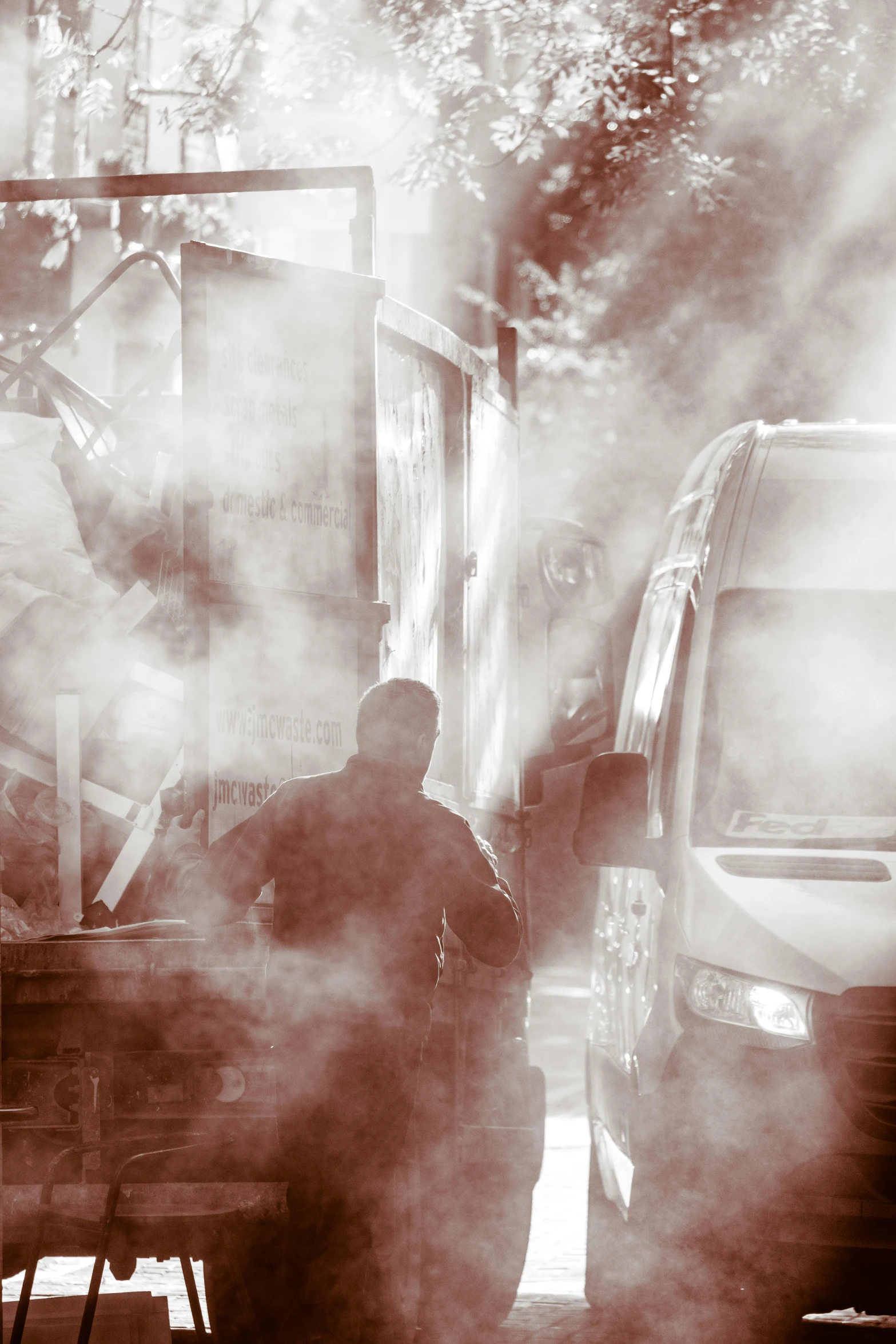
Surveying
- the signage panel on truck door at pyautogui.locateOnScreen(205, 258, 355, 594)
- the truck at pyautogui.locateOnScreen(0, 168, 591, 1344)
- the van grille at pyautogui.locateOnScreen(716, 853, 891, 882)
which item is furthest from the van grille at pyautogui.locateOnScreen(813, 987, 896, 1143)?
the signage panel on truck door at pyautogui.locateOnScreen(205, 258, 355, 594)

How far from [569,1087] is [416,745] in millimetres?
9207

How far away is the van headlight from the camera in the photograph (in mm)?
4855

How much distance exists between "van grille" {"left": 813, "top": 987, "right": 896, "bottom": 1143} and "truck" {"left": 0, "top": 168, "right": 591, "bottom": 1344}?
1.05 metres

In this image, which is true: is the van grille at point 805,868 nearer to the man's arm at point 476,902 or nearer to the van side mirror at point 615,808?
the van side mirror at point 615,808

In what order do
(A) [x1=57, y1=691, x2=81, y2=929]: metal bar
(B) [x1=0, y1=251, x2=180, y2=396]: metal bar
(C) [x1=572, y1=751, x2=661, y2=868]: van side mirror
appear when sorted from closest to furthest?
(A) [x1=57, y1=691, x2=81, y2=929]: metal bar
(C) [x1=572, y1=751, x2=661, y2=868]: van side mirror
(B) [x1=0, y1=251, x2=180, y2=396]: metal bar

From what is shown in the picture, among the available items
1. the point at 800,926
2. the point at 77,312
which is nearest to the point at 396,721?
the point at 800,926

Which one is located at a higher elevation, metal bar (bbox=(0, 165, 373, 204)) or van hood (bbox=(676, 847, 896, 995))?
metal bar (bbox=(0, 165, 373, 204))

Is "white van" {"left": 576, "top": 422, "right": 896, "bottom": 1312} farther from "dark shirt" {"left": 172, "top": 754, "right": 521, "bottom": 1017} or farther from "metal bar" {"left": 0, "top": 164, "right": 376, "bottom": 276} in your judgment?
"metal bar" {"left": 0, "top": 164, "right": 376, "bottom": 276}

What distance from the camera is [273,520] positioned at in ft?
16.9

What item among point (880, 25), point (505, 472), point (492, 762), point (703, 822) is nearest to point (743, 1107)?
point (703, 822)

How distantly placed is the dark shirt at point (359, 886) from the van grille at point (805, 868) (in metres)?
0.97

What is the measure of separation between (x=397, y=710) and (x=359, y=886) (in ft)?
1.37

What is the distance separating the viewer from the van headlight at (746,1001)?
486 cm

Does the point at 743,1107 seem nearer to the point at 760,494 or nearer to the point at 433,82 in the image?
the point at 760,494
